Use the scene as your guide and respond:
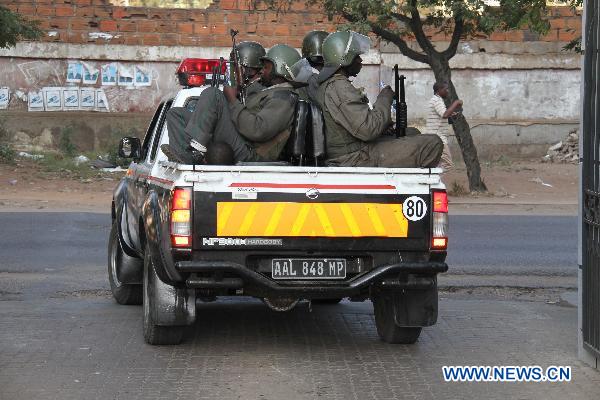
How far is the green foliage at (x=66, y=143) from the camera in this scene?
24.1m

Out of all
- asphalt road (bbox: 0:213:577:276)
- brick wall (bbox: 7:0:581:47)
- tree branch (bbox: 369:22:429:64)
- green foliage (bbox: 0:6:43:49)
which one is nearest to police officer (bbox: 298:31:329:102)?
asphalt road (bbox: 0:213:577:276)

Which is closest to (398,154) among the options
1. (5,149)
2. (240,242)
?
(240,242)

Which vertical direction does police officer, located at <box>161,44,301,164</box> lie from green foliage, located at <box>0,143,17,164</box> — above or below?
above

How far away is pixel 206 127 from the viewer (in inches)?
297

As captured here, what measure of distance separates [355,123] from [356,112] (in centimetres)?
8

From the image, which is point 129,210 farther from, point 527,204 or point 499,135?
point 499,135

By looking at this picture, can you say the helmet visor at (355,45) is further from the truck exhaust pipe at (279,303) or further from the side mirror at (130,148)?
the side mirror at (130,148)

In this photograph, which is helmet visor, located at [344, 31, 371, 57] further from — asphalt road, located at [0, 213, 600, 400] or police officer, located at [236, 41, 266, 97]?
asphalt road, located at [0, 213, 600, 400]

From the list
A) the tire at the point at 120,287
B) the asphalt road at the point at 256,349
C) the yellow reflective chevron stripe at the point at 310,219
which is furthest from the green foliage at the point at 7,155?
the yellow reflective chevron stripe at the point at 310,219

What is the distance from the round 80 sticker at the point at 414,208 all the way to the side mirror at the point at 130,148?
2.72 m

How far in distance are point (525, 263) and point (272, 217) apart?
609 cm

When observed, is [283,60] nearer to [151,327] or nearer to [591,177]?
Result: [151,327]

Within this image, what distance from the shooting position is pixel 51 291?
34.0 ft

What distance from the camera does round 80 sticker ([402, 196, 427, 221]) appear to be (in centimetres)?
717
